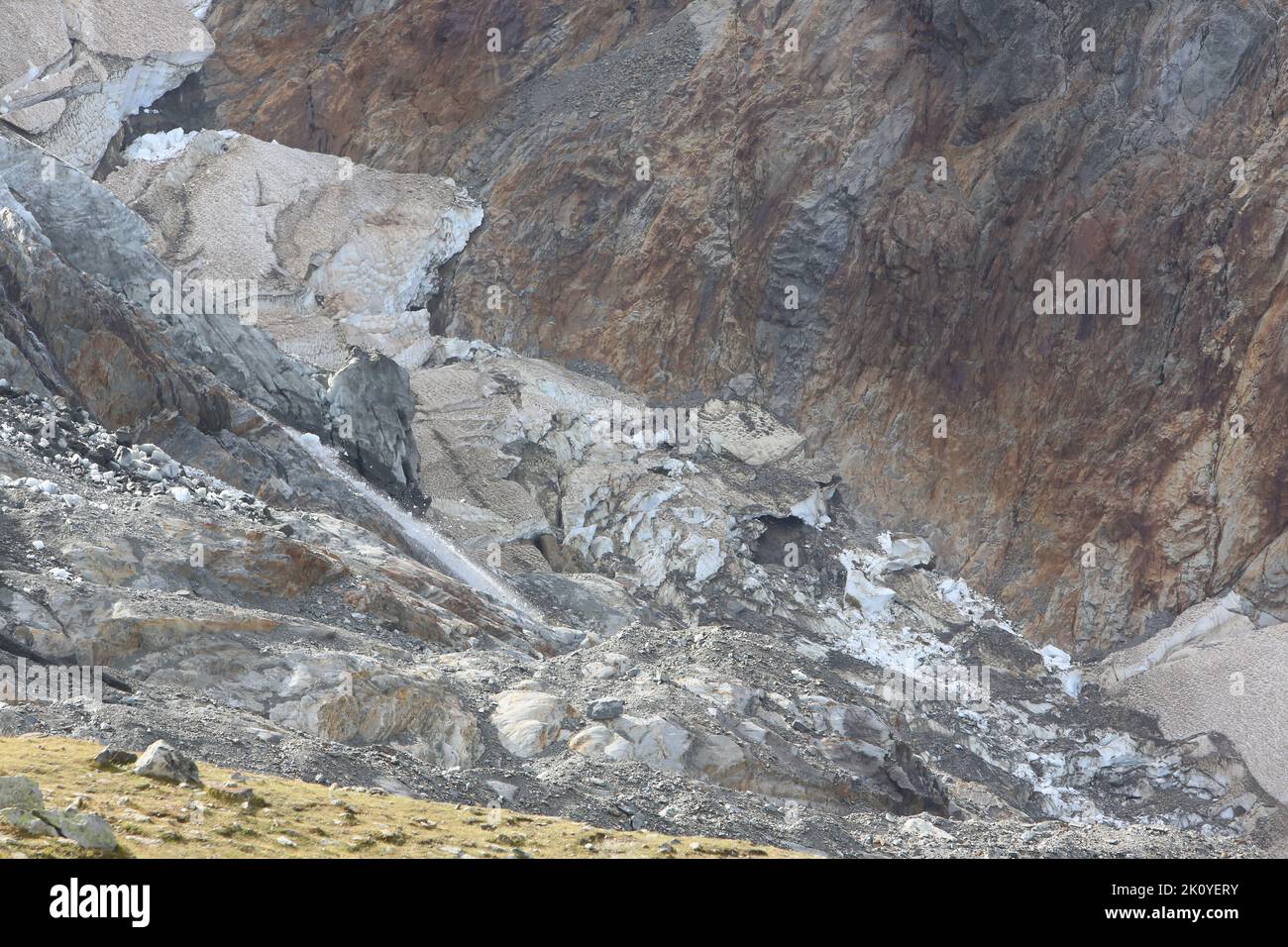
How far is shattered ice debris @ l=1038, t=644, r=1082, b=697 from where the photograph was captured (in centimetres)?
3541

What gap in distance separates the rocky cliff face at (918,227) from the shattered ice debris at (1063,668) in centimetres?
84

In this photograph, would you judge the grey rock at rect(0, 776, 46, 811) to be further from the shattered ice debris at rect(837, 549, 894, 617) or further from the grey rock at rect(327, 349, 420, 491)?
the shattered ice debris at rect(837, 549, 894, 617)

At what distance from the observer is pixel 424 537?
31.9 m

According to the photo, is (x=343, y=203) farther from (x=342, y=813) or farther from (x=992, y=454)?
(x=342, y=813)

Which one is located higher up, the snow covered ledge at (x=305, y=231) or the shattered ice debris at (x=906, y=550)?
the snow covered ledge at (x=305, y=231)

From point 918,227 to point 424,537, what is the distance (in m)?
20.4

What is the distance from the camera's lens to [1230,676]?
1304 inches

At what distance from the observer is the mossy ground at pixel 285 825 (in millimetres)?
10773

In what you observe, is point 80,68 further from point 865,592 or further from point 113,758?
point 113,758

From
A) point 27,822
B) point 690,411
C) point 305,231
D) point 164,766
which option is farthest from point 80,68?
point 27,822

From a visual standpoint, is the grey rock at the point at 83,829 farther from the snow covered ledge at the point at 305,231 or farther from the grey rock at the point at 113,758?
the snow covered ledge at the point at 305,231

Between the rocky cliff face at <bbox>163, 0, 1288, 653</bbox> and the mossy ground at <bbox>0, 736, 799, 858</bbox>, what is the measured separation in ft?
89.3

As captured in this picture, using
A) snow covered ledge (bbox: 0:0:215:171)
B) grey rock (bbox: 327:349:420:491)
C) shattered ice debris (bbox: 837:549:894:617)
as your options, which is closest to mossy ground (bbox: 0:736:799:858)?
grey rock (bbox: 327:349:420:491)

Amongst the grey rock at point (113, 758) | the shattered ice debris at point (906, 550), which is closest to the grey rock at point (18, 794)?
the grey rock at point (113, 758)
